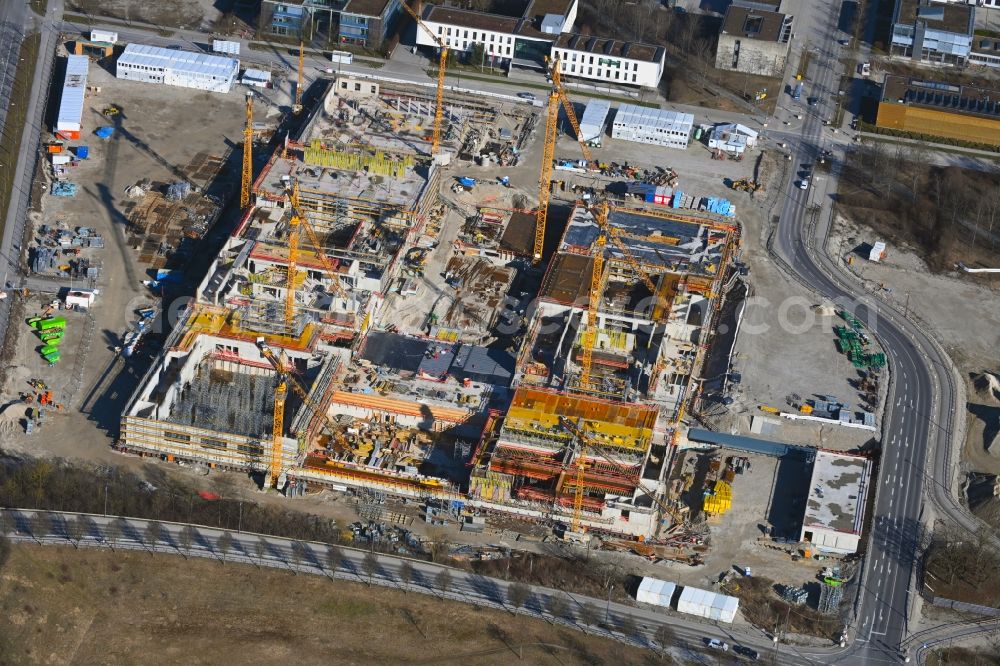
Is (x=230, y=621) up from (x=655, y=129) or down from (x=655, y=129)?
down

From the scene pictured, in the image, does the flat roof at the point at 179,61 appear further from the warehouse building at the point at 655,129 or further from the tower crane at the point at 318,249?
the warehouse building at the point at 655,129

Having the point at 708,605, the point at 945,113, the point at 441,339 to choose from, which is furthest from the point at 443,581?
the point at 945,113

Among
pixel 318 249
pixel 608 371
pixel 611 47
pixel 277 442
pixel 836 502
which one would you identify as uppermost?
pixel 611 47

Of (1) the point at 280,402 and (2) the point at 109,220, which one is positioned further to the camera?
(2) the point at 109,220

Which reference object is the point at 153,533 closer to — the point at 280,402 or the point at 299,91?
the point at 280,402

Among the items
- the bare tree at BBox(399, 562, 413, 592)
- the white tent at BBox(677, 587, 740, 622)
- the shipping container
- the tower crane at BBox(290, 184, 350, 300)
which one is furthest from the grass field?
the shipping container

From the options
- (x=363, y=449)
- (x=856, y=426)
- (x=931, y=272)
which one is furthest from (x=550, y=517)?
(x=931, y=272)

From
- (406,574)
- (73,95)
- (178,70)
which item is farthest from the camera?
(178,70)

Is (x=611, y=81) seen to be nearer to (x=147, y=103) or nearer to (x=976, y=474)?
(x=147, y=103)
